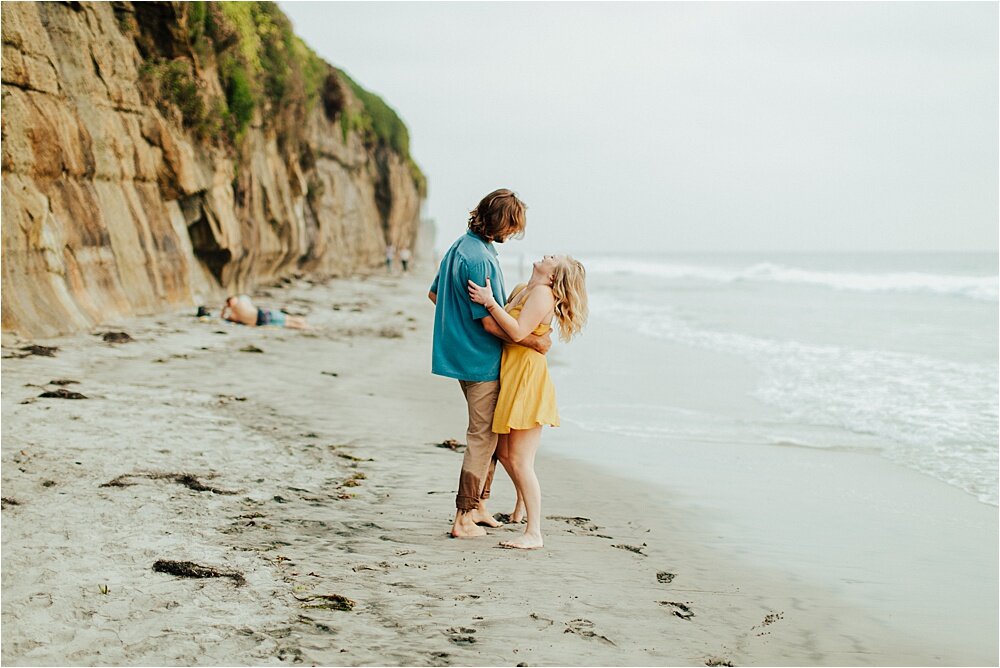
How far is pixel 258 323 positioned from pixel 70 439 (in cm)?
869

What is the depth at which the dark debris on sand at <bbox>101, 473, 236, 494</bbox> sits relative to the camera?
18.2 feet

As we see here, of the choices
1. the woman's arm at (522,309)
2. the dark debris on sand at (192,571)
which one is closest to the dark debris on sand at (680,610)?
the woman's arm at (522,309)

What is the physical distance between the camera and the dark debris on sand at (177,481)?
5.56 metres

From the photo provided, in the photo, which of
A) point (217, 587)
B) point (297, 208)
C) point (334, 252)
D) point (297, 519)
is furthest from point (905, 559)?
point (334, 252)

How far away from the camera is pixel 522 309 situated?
4.88 meters

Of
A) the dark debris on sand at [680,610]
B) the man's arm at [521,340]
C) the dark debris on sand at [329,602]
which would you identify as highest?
the man's arm at [521,340]

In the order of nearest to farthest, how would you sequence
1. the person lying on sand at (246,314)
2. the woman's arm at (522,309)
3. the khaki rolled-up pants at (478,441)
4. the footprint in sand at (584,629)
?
the footprint in sand at (584,629) < the woman's arm at (522,309) < the khaki rolled-up pants at (478,441) < the person lying on sand at (246,314)

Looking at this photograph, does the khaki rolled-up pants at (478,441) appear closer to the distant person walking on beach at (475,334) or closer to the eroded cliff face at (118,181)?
the distant person walking on beach at (475,334)

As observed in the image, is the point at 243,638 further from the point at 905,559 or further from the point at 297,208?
the point at 297,208

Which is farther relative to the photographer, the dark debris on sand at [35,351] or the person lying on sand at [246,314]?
the person lying on sand at [246,314]

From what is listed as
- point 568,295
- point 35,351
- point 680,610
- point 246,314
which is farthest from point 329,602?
point 246,314

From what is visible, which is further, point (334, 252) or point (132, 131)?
point (334, 252)

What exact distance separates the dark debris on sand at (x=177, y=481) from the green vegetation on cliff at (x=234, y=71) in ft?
39.0

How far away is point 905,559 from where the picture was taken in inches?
216
